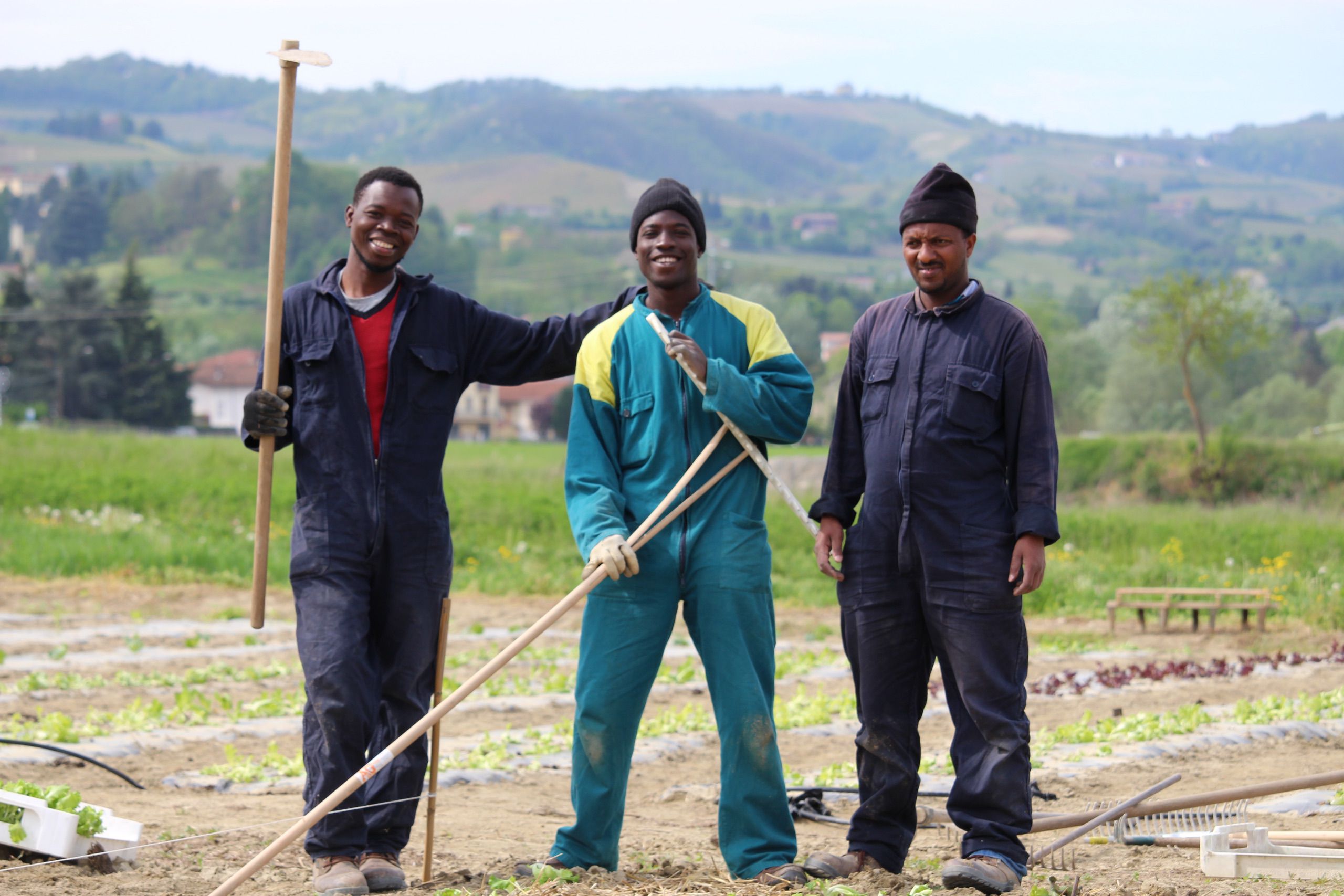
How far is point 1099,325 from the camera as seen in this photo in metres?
70.6

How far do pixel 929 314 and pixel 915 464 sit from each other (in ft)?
1.62

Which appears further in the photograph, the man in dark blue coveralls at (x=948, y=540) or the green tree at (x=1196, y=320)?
the green tree at (x=1196, y=320)

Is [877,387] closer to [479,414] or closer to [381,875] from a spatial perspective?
[381,875]

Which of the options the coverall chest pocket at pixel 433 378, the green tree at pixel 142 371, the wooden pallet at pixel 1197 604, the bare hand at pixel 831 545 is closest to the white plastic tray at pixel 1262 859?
the bare hand at pixel 831 545

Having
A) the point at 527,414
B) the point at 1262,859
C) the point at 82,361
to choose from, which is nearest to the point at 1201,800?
the point at 1262,859

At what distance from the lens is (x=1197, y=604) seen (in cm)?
1238

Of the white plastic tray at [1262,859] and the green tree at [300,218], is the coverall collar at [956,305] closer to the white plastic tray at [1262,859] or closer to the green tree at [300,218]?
the white plastic tray at [1262,859]

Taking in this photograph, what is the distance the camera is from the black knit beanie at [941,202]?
4.24 meters

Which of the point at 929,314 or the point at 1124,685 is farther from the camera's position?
the point at 1124,685

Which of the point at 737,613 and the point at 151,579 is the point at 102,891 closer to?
the point at 737,613

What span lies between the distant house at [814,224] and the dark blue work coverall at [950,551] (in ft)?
439

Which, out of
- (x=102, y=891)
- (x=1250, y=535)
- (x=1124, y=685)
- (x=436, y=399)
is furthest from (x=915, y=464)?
(x=1250, y=535)

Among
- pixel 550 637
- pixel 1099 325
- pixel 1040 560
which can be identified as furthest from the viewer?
pixel 1099 325

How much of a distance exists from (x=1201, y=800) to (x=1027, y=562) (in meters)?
1.38
